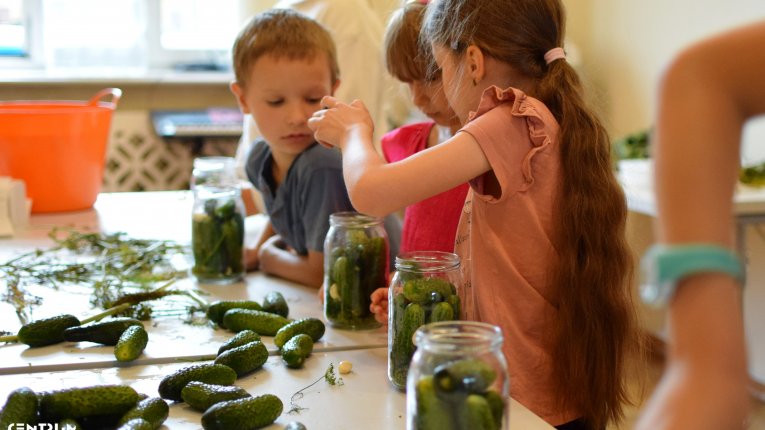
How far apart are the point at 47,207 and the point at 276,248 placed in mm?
1004

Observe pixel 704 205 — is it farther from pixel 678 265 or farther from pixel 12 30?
pixel 12 30

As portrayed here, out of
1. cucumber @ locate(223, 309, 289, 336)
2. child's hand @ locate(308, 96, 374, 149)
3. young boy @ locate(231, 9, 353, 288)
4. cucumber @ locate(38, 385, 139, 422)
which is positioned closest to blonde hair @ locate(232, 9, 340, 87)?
young boy @ locate(231, 9, 353, 288)

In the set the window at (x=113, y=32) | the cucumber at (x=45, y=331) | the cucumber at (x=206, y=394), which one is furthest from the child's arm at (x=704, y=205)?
the window at (x=113, y=32)

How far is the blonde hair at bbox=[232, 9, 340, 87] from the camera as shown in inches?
72.5

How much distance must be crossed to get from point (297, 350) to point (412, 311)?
20 cm

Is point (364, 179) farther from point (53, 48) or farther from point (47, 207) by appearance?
point (53, 48)

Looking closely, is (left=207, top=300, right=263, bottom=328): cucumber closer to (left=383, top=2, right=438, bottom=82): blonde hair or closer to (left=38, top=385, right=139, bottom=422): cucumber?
(left=38, top=385, right=139, bottom=422): cucumber

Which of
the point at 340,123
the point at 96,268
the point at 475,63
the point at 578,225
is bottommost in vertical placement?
the point at 96,268

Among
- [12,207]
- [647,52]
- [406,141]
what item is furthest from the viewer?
[647,52]

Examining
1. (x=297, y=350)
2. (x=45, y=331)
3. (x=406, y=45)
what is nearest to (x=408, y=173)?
(x=297, y=350)

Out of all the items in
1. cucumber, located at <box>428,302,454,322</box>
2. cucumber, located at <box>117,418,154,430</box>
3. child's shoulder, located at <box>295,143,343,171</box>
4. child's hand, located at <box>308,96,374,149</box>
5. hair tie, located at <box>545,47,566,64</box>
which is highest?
hair tie, located at <box>545,47,566,64</box>

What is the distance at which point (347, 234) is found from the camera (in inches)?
56.1

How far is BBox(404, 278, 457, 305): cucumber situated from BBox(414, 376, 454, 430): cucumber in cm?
27

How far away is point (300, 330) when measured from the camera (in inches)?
52.2
